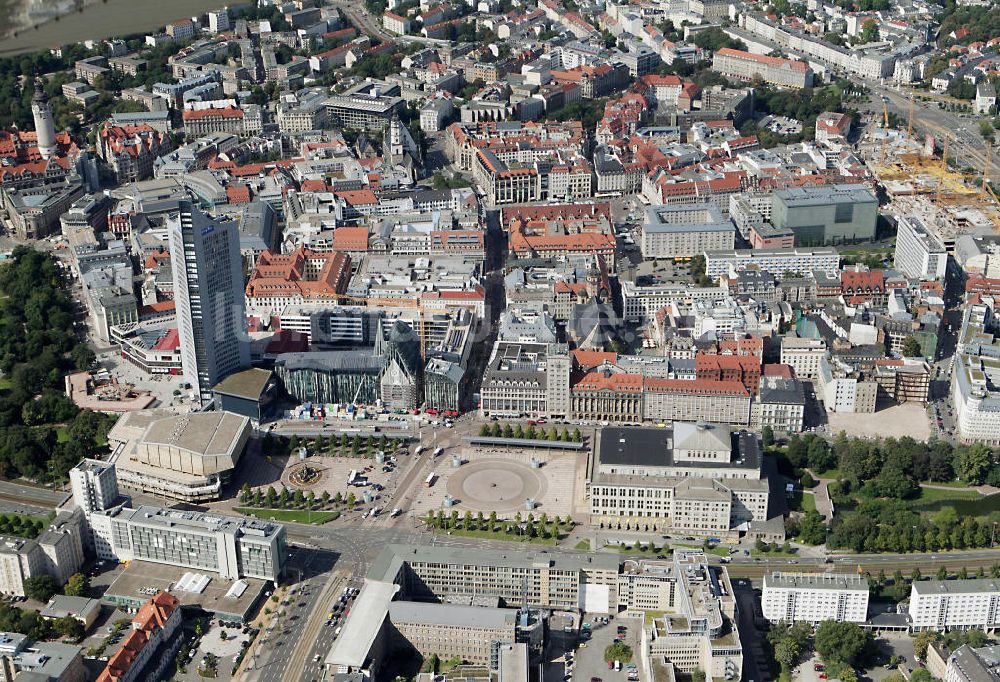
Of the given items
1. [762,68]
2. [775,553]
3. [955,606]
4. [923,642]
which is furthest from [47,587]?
[762,68]

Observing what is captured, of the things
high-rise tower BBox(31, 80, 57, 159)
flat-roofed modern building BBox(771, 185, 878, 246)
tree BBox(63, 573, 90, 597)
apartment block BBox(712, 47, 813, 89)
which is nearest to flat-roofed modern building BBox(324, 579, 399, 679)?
tree BBox(63, 573, 90, 597)

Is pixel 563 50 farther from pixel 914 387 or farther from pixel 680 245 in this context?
pixel 914 387

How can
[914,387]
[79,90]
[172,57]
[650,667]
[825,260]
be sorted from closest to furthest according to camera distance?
[650,667], [914,387], [825,260], [79,90], [172,57]

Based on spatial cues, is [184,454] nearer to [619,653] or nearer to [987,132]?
[619,653]

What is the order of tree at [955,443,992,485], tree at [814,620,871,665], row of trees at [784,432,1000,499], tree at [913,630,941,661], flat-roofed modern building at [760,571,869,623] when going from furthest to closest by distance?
1. tree at [955,443,992,485]
2. row of trees at [784,432,1000,499]
3. flat-roofed modern building at [760,571,869,623]
4. tree at [913,630,941,661]
5. tree at [814,620,871,665]

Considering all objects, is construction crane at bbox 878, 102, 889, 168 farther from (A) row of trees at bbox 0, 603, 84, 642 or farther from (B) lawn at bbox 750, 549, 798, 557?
(A) row of trees at bbox 0, 603, 84, 642

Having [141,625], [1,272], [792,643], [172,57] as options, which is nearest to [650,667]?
[792,643]

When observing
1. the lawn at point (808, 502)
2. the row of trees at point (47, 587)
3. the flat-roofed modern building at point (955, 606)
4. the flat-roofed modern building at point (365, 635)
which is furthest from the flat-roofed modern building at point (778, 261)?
the row of trees at point (47, 587)
